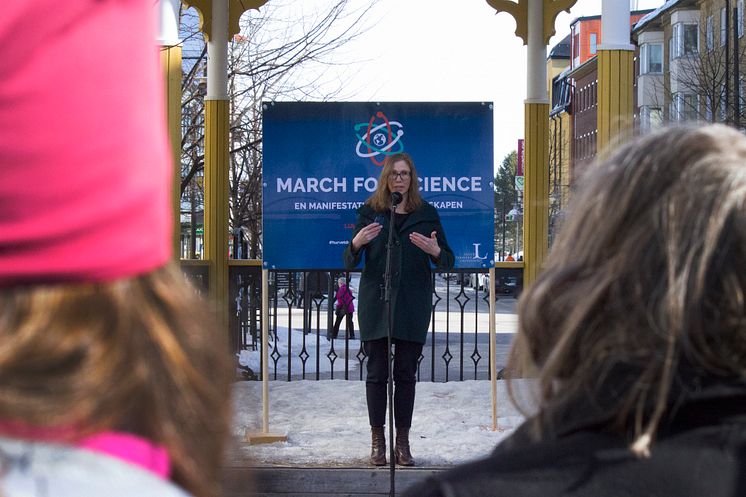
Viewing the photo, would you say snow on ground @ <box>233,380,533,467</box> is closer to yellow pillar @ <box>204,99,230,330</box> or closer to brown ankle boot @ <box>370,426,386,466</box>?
brown ankle boot @ <box>370,426,386,466</box>

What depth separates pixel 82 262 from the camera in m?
0.78

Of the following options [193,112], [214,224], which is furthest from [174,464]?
[193,112]

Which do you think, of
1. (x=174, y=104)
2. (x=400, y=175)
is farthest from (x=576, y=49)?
(x=400, y=175)

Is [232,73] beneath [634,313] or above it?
above

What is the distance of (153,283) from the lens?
0.86 meters

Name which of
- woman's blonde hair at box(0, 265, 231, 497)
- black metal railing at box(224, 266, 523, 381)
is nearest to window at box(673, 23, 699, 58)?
black metal railing at box(224, 266, 523, 381)

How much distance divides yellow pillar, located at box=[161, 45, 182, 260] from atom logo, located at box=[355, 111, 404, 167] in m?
1.26

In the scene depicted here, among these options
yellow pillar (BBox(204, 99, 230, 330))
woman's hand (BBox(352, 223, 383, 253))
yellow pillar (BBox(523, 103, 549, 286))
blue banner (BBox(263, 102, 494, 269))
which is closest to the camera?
woman's hand (BBox(352, 223, 383, 253))

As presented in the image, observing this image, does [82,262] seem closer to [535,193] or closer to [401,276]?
[401,276]

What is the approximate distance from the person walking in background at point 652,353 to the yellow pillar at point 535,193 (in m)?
6.78

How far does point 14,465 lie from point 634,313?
2.54 ft

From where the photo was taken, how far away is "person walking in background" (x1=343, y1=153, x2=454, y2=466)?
19.7ft

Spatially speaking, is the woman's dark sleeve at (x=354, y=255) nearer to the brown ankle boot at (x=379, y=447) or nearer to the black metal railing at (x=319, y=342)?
the brown ankle boot at (x=379, y=447)

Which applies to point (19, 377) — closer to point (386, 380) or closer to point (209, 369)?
point (209, 369)
